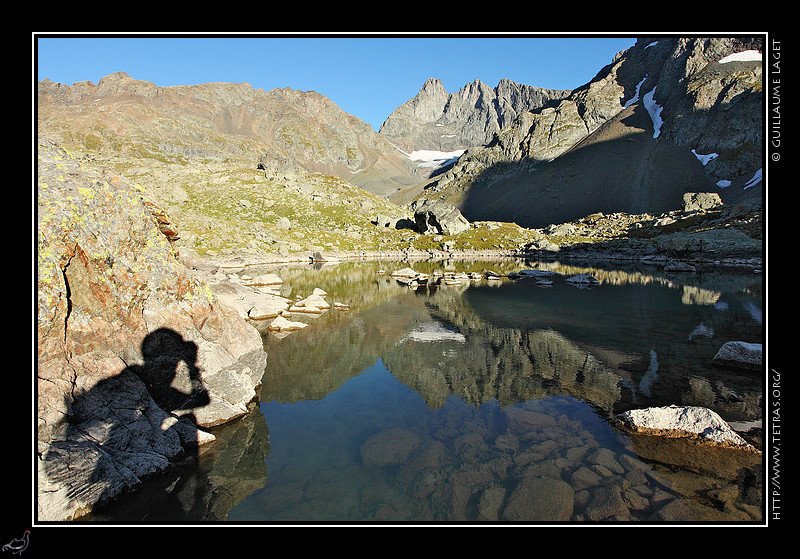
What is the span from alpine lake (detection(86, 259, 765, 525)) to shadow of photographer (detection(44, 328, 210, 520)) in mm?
131

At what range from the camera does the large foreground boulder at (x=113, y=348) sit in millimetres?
8766

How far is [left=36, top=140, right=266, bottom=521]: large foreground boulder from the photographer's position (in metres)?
8.77

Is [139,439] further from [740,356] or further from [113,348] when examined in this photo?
[740,356]

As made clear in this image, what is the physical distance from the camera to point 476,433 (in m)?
13.9

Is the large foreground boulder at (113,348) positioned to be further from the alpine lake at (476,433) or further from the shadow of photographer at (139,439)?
the alpine lake at (476,433)

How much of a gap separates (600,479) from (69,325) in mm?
16231

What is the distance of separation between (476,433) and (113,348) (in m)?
12.8

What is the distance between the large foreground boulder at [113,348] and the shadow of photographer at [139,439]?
33mm

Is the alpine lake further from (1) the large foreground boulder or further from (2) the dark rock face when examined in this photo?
(2) the dark rock face
